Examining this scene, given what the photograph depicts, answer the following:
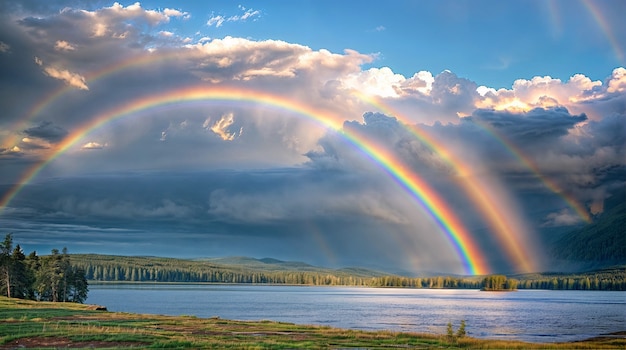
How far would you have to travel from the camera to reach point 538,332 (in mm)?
90375

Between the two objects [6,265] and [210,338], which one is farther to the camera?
[6,265]

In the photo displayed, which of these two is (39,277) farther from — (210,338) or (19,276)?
(210,338)

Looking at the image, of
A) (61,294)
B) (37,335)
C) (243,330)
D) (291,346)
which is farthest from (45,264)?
(291,346)

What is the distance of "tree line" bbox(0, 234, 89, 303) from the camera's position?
128625 mm

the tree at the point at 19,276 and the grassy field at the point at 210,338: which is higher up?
the tree at the point at 19,276

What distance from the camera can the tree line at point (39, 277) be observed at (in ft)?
422

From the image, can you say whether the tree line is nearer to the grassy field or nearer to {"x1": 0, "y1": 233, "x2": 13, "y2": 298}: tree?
{"x1": 0, "y1": 233, "x2": 13, "y2": 298}: tree

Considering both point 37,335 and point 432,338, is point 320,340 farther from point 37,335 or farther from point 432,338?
point 37,335

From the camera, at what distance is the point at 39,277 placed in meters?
136

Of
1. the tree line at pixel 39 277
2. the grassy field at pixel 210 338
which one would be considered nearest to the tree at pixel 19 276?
the tree line at pixel 39 277

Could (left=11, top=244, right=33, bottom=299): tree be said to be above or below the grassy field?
above

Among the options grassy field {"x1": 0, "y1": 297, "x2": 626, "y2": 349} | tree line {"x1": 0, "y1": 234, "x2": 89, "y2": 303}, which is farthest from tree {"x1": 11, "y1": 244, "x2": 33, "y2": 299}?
grassy field {"x1": 0, "y1": 297, "x2": 626, "y2": 349}

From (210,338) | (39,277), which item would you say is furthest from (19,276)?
(210,338)

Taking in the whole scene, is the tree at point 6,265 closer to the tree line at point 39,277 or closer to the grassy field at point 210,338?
the tree line at point 39,277
